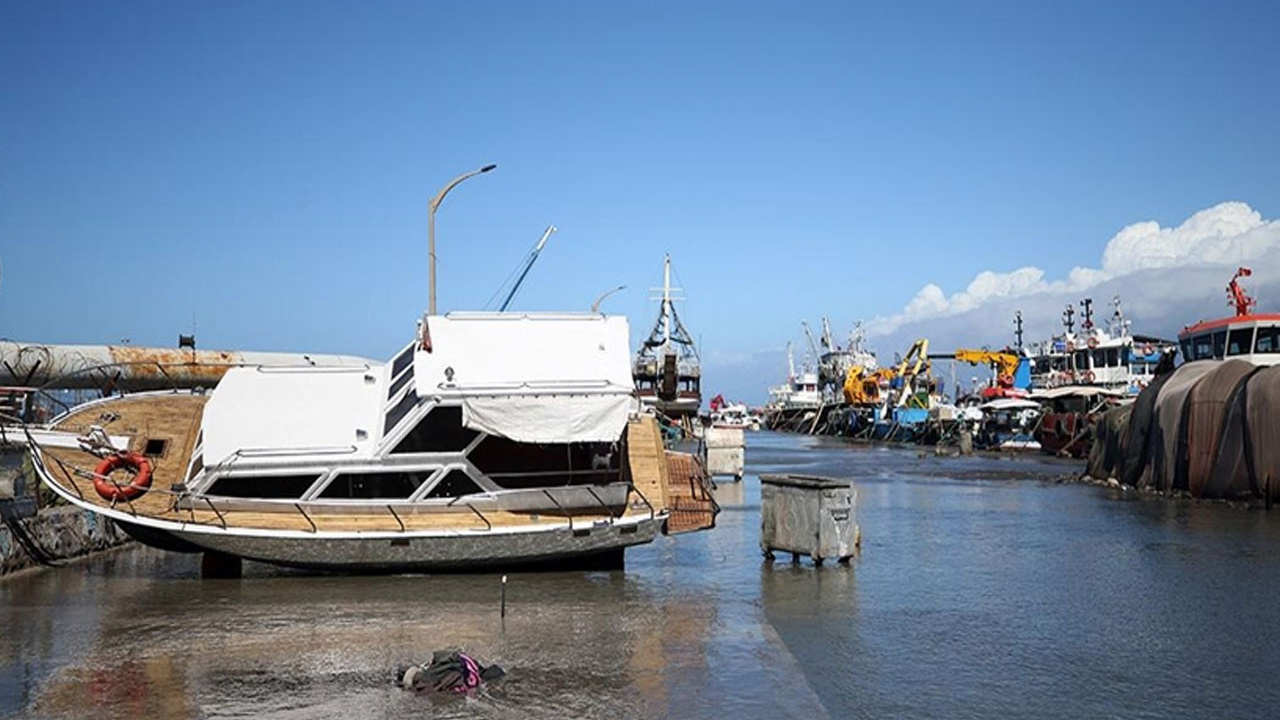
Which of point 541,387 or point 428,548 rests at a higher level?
point 541,387

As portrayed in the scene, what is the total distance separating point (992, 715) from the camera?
1000cm

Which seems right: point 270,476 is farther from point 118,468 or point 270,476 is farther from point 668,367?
point 668,367

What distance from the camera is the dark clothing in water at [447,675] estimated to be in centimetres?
1033

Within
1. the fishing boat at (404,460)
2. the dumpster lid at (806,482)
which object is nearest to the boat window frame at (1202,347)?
the dumpster lid at (806,482)

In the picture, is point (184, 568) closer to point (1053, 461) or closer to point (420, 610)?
point (420, 610)

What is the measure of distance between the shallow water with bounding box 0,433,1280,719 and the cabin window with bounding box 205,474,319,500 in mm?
1351

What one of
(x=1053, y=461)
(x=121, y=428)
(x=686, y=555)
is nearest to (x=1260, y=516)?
(x=686, y=555)

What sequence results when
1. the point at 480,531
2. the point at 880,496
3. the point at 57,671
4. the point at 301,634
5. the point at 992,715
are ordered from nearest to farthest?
1. the point at 992,715
2. the point at 57,671
3. the point at 301,634
4. the point at 480,531
5. the point at 880,496

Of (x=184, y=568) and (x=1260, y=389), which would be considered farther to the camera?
(x=1260, y=389)

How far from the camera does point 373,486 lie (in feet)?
57.2

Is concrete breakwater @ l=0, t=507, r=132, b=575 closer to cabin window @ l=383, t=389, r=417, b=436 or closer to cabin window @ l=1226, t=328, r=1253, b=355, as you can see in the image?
cabin window @ l=383, t=389, r=417, b=436

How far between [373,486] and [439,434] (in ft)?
4.33

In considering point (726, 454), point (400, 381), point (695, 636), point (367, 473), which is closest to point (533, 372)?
point (400, 381)

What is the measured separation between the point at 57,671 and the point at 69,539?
8.70m
